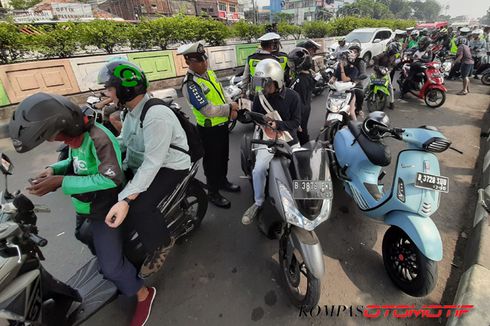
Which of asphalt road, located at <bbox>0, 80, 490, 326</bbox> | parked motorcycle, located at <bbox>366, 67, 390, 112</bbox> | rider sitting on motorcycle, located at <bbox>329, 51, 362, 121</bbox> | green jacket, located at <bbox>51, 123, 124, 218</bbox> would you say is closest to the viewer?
green jacket, located at <bbox>51, 123, 124, 218</bbox>

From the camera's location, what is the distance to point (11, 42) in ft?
19.6

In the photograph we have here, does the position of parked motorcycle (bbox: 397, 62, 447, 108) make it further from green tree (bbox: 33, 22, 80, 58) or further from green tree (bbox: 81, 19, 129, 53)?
green tree (bbox: 33, 22, 80, 58)

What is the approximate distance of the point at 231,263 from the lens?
7.78 feet

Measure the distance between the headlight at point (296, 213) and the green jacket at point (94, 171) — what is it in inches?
42.9

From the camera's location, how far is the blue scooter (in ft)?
5.79

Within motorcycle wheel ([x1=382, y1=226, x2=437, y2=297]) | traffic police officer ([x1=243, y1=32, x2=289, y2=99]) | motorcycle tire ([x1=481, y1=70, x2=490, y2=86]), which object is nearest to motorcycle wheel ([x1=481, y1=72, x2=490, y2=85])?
motorcycle tire ([x1=481, y1=70, x2=490, y2=86])

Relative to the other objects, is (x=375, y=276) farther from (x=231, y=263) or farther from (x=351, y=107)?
(x=351, y=107)

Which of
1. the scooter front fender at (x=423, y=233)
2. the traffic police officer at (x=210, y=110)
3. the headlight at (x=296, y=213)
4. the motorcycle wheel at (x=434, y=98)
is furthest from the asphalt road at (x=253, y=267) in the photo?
the motorcycle wheel at (x=434, y=98)

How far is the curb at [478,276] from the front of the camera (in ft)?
4.98

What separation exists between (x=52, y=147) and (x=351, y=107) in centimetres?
592

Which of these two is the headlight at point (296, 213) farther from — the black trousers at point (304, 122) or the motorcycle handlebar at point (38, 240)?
the black trousers at point (304, 122)

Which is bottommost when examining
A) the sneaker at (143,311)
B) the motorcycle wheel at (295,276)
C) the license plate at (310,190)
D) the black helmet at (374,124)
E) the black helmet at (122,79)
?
the sneaker at (143,311)

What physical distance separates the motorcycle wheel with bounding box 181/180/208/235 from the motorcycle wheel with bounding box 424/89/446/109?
6508 mm

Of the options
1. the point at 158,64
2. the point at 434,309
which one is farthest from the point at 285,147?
the point at 158,64
